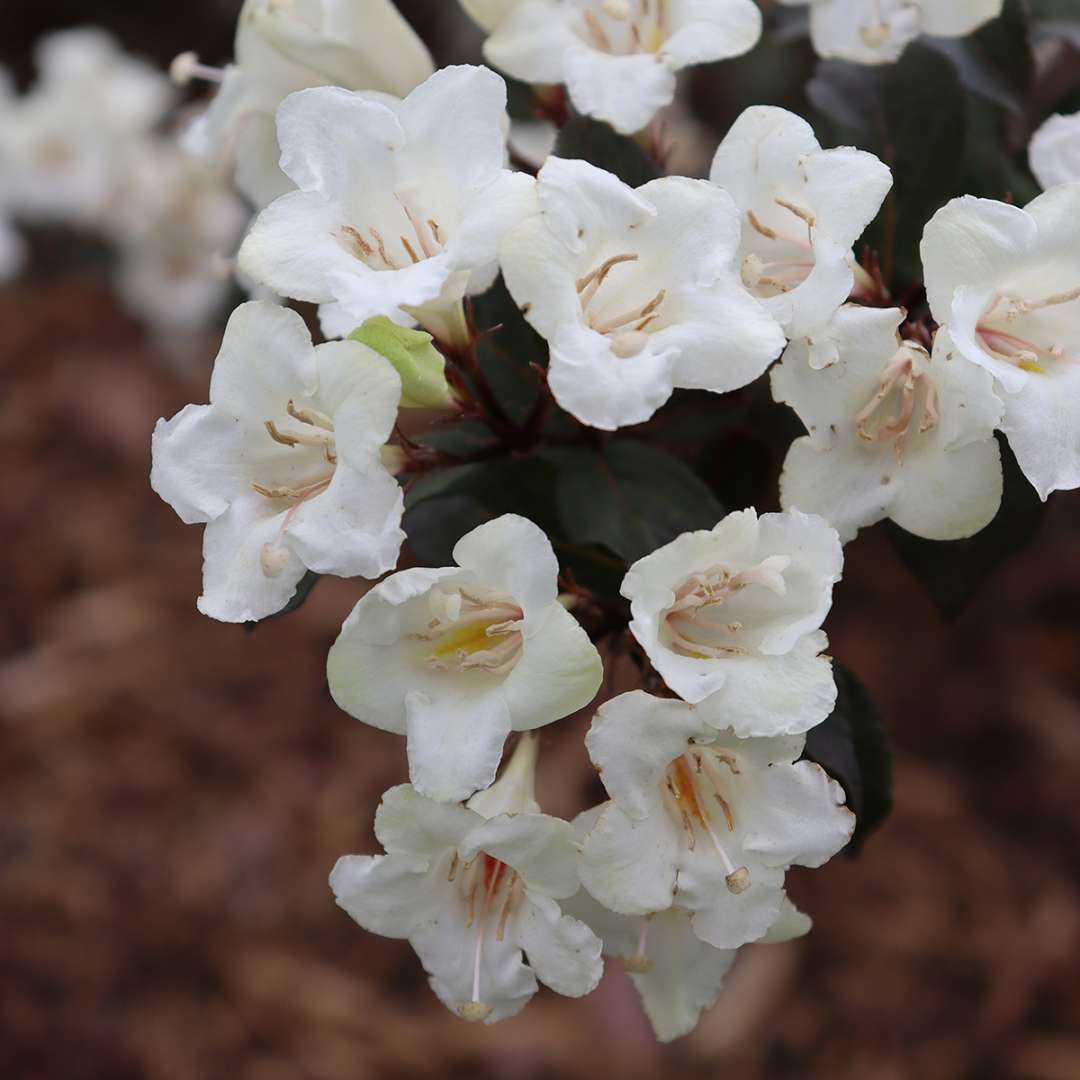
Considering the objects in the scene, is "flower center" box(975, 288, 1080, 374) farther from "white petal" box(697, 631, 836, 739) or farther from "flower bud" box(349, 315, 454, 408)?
"flower bud" box(349, 315, 454, 408)

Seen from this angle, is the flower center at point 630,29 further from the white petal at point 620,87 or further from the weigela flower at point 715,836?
the weigela flower at point 715,836

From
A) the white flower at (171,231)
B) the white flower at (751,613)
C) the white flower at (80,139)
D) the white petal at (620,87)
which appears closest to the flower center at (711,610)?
the white flower at (751,613)

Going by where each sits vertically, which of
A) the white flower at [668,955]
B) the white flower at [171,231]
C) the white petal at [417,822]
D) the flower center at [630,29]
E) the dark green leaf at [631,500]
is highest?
the flower center at [630,29]

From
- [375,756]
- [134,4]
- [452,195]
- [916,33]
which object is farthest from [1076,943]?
[134,4]

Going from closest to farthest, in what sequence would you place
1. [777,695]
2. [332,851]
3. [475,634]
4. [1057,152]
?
[777,695] → [475,634] → [1057,152] → [332,851]

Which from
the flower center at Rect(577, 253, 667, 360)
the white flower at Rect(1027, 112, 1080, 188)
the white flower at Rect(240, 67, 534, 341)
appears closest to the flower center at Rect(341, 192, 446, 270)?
the white flower at Rect(240, 67, 534, 341)

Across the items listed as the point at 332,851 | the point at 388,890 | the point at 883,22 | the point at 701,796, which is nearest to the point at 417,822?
the point at 388,890

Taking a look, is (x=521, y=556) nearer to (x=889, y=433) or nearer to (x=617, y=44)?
(x=889, y=433)
